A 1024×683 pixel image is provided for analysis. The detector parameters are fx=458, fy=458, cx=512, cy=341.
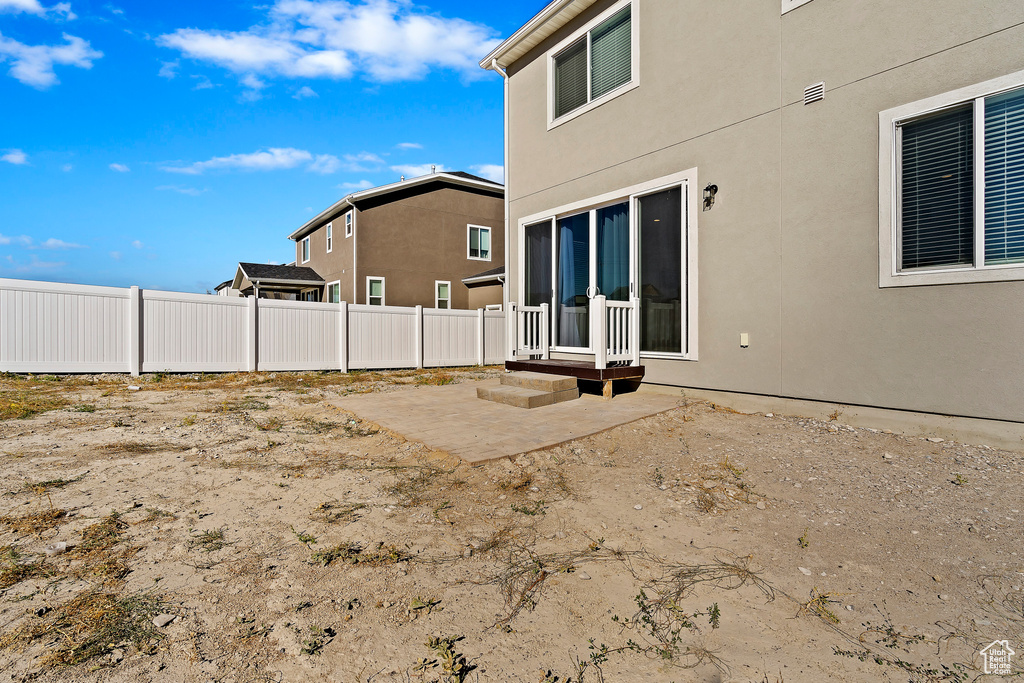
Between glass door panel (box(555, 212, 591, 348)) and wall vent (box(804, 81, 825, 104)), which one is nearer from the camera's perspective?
wall vent (box(804, 81, 825, 104))

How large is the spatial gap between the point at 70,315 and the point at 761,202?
1172 cm

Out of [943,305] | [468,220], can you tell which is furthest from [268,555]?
[468,220]

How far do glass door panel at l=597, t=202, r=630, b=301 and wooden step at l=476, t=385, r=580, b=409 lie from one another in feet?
5.31

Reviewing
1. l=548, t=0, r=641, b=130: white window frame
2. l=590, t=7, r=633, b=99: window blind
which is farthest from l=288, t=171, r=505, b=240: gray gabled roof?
l=590, t=7, r=633, b=99: window blind

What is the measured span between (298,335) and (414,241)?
301 inches

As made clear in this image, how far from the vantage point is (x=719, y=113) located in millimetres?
5586

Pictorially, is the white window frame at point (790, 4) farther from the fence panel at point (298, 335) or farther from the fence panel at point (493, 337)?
the fence panel at point (298, 335)

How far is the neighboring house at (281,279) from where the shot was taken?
18.5 meters

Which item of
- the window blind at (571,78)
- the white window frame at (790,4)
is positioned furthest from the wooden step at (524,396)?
the white window frame at (790,4)

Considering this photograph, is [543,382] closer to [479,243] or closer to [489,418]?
[489,418]

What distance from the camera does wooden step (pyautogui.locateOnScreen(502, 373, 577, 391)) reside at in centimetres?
612

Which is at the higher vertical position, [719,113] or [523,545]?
[719,113]

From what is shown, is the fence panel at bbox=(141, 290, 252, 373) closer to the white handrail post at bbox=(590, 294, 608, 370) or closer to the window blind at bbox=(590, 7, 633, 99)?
the white handrail post at bbox=(590, 294, 608, 370)

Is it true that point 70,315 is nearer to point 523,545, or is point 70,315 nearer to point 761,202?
point 523,545
